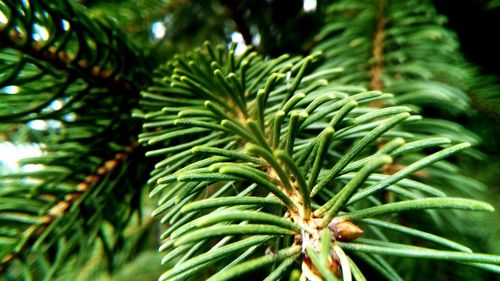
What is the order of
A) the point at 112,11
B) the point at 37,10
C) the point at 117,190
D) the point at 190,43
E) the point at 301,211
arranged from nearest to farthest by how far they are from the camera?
1. the point at 301,211
2. the point at 37,10
3. the point at 117,190
4. the point at 112,11
5. the point at 190,43

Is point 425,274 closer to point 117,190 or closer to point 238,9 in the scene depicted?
point 117,190

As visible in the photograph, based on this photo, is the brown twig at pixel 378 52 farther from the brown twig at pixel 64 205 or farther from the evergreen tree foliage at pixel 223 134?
the brown twig at pixel 64 205

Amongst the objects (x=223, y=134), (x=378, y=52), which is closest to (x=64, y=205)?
(x=223, y=134)

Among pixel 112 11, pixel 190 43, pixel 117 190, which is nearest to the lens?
pixel 117 190

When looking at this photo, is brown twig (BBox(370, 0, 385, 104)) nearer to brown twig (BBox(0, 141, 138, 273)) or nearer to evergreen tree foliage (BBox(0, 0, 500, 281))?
evergreen tree foliage (BBox(0, 0, 500, 281))

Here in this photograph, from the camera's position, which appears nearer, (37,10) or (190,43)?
(37,10)

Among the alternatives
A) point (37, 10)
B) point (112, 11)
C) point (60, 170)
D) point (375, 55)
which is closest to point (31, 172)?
point (60, 170)

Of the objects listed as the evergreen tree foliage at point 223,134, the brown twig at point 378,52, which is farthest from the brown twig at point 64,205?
the brown twig at point 378,52

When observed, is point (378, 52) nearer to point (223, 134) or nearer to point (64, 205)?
point (223, 134)
